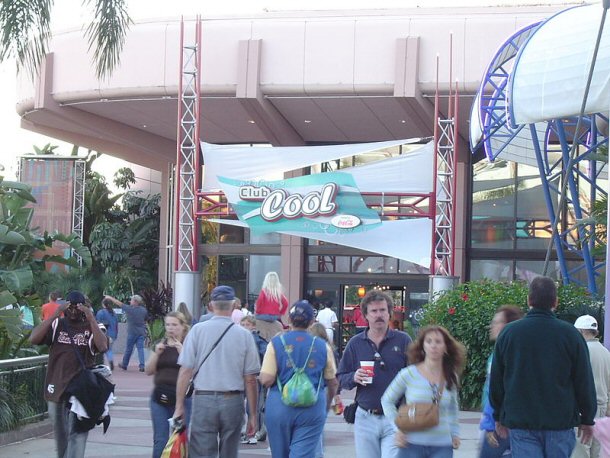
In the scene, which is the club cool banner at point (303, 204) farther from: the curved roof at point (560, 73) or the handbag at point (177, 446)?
the handbag at point (177, 446)

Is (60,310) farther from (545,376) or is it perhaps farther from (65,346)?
(545,376)

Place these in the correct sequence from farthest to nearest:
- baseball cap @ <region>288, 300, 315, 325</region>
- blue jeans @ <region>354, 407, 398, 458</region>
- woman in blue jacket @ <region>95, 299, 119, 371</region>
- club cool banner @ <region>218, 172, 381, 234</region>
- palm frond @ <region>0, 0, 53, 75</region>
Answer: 1. club cool banner @ <region>218, 172, 381, 234</region>
2. woman in blue jacket @ <region>95, 299, 119, 371</region>
3. palm frond @ <region>0, 0, 53, 75</region>
4. baseball cap @ <region>288, 300, 315, 325</region>
5. blue jeans @ <region>354, 407, 398, 458</region>

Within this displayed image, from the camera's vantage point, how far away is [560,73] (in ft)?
63.9

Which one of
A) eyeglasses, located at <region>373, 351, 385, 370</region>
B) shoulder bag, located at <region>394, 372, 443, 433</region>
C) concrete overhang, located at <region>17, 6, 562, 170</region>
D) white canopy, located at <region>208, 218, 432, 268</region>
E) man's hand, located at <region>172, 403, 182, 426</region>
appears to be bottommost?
man's hand, located at <region>172, 403, 182, 426</region>

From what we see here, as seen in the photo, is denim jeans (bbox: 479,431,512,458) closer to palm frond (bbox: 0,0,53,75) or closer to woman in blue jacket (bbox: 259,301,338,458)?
woman in blue jacket (bbox: 259,301,338,458)

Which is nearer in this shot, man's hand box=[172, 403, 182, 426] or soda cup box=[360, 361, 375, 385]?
soda cup box=[360, 361, 375, 385]

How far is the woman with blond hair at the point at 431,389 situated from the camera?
758cm

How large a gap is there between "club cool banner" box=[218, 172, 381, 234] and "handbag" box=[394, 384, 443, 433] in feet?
67.4

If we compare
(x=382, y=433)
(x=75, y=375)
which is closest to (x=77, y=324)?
(x=75, y=375)

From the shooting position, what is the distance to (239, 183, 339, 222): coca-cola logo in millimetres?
28609

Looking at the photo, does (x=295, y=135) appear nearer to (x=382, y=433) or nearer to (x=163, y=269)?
(x=163, y=269)

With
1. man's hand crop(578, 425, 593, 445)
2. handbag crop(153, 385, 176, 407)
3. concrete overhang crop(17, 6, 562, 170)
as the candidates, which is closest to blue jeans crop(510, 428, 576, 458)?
man's hand crop(578, 425, 593, 445)

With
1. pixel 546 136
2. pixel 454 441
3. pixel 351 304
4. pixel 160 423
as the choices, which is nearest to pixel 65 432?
pixel 160 423

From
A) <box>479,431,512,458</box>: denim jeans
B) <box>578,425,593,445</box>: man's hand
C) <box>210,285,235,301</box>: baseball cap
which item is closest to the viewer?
<box>578,425,593,445</box>: man's hand
